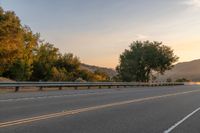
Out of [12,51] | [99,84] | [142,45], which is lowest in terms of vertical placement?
[99,84]

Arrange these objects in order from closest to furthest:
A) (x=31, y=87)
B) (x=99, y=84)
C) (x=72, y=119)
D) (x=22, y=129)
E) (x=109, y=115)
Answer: (x=22, y=129)
(x=72, y=119)
(x=109, y=115)
(x=31, y=87)
(x=99, y=84)

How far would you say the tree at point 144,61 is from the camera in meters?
95.4

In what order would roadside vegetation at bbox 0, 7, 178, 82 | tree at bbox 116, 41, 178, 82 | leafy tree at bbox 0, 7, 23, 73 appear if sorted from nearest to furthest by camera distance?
1. leafy tree at bbox 0, 7, 23, 73
2. roadside vegetation at bbox 0, 7, 178, 82
3. tree at bbox 116, 41, 178, 82

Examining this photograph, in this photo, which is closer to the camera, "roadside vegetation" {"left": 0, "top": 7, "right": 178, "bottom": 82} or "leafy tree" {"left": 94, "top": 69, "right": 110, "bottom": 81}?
"roadside vegetation" {"left": 0, "top": 7, "right": 178, "bottom": 82}

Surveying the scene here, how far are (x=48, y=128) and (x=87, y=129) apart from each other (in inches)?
39.7

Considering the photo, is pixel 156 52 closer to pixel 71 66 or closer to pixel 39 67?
pixel 71 66

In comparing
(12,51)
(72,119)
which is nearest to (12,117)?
(72,119)

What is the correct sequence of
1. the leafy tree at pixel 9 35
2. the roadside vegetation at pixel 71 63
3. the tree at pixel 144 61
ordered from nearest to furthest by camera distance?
the leafy tree at pixel 9 35 → the roadside vegetation at pixel 71 63 → the tree at pixel 144 61

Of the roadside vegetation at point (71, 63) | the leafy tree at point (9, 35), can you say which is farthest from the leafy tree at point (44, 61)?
the leafy tree at point (9, 35)

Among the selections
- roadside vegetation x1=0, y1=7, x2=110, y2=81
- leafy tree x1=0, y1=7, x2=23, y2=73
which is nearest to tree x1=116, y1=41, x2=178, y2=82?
roadside vegetation x1=0, y1=7, x2=110, y2=81

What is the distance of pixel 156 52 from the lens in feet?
315

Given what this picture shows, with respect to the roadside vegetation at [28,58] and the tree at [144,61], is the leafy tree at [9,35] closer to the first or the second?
the roadside vegetation at [28,58]

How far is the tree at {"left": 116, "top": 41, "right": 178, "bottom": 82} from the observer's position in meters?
95.4

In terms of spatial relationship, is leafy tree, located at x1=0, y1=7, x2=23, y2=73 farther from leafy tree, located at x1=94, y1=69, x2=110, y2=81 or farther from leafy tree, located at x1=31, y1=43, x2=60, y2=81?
leafy tree, located at x1=94, y1=69, x2=110, y2=81
